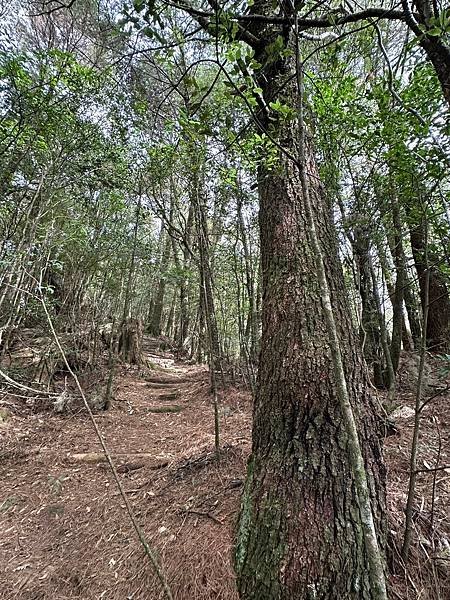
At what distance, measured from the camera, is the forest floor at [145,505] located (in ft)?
5.82

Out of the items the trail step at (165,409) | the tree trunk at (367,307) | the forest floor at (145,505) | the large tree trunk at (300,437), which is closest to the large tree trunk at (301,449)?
the large tree trunk at (300,437)

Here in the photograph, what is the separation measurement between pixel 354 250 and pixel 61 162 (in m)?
4.82

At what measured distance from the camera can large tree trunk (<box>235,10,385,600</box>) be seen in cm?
145

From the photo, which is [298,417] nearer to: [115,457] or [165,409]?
[115,457]

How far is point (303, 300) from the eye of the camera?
75.5 inches

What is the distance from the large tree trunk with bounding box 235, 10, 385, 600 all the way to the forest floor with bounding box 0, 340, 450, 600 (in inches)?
12.1

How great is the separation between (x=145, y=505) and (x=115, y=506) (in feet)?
1.04

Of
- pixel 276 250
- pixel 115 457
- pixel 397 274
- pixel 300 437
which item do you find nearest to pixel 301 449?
pixel 300 437

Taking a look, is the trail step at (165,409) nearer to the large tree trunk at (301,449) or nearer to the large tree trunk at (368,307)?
the large tree trunk at (368,307)

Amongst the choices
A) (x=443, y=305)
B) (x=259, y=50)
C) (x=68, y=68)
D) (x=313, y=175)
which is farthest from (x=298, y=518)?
(x=68, y=68)

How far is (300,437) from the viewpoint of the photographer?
1.67 m

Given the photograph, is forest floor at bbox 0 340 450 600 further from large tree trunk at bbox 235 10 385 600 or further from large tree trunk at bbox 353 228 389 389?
large tree trunk at bbox 353 228 389 389

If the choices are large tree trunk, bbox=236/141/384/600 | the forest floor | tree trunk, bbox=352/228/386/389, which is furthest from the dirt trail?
tree trunk, bbox=352/228/386/389

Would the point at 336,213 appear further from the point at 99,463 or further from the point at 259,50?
the point at 99,463
